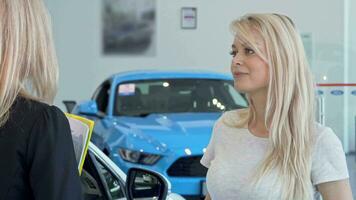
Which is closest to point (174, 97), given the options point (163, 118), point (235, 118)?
point (163, 118)

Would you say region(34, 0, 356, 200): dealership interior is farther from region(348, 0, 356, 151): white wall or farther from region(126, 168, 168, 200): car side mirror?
region(126, 168, 168, 200): car side mirror

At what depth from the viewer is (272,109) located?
2.16 metres

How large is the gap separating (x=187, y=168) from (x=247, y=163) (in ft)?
11.0

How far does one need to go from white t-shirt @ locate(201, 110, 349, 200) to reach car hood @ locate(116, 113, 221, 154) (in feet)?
10.1

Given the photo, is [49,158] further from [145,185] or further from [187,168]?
[187,168]

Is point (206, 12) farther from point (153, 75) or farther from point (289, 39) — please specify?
point (289, 39)

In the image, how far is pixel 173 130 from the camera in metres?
5.76

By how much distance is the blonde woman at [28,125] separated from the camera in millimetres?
1436

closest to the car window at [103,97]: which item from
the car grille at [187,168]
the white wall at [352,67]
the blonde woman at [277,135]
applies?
the car grille at [187,168]

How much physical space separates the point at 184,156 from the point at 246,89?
3292mm

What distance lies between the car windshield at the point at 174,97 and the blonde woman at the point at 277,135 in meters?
4.39

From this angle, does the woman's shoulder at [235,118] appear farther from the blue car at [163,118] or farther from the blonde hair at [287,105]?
the blue car at [163,118]

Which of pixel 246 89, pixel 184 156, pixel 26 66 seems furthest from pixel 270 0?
pixel 26 66

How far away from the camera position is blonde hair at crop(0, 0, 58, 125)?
4.77ft
